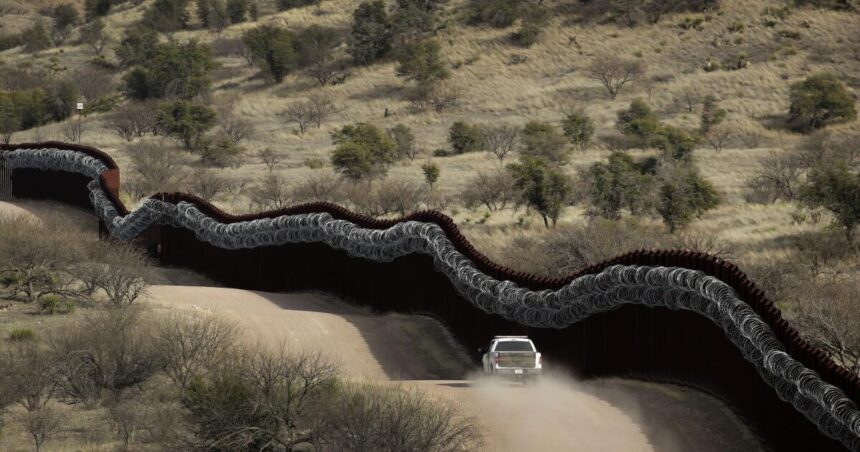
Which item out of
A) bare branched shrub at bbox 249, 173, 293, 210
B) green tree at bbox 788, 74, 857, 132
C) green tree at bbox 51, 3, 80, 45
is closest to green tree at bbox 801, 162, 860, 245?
bare branched shrub at bbox 249, 173, 293, 210

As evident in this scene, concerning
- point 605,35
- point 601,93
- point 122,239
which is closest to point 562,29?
point 605,35

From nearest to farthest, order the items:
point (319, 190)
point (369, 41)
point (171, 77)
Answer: point (319, 190) → point (171, 77) → point (369, 41)

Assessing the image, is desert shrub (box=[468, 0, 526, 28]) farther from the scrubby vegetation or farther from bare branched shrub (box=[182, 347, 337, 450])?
bare branched shrub (box=[182, 347, 337, 450])

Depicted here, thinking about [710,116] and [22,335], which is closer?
[22,335]

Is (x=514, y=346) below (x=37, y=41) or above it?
above

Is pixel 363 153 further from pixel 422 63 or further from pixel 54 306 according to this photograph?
pixel 54 306

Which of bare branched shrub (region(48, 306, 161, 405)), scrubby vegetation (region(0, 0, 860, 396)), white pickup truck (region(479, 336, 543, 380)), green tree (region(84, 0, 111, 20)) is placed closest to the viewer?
white pickup truck (region(479, 336, 543, 380))

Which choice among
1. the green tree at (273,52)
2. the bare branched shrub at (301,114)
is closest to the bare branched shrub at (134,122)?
the bare branched shrub at (301,114)

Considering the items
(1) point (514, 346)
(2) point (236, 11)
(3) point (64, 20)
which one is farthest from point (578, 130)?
(3) point (64, 20)
